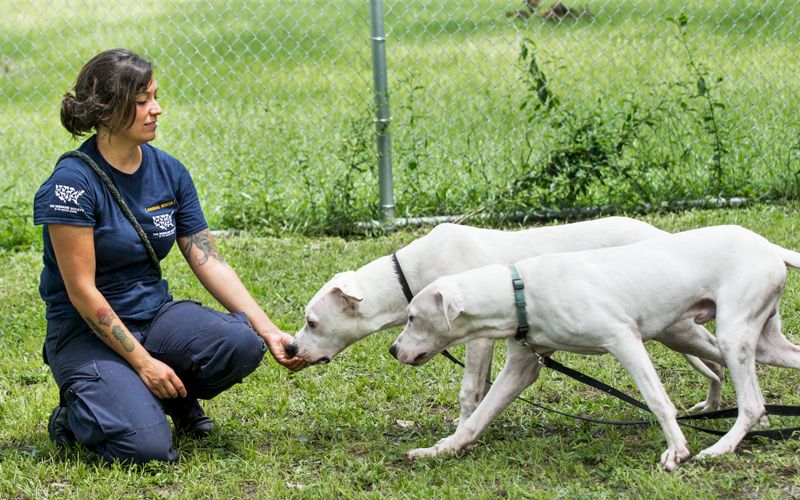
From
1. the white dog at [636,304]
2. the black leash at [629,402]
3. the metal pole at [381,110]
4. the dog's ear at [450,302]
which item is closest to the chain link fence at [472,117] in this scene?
the metal pole at [381,110]

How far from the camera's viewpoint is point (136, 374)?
417 centimetres

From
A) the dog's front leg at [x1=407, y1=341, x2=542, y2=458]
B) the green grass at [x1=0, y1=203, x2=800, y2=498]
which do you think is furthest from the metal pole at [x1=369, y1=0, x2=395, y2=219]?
the dog's front leg at [x1=407, y1=341, x2=542, y2=458]

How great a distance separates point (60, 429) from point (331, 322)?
1.19 meters

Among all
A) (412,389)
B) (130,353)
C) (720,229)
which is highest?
(720,229)

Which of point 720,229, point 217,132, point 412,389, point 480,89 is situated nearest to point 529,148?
point 480,89

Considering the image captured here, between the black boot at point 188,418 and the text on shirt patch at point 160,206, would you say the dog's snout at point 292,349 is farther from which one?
the text on shirt patch at point 160,206

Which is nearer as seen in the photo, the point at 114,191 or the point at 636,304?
the point at 636,304

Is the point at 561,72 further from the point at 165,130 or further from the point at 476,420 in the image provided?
the point at 476,420

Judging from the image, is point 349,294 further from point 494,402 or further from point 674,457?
point 674,457

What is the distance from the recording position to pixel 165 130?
9188mm

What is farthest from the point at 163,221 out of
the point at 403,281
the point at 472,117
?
the point at 472,117

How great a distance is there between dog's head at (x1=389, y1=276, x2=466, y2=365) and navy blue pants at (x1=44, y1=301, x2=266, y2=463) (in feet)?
2.39

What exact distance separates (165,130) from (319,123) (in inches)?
62.4

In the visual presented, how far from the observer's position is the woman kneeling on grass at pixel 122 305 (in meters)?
4.04
